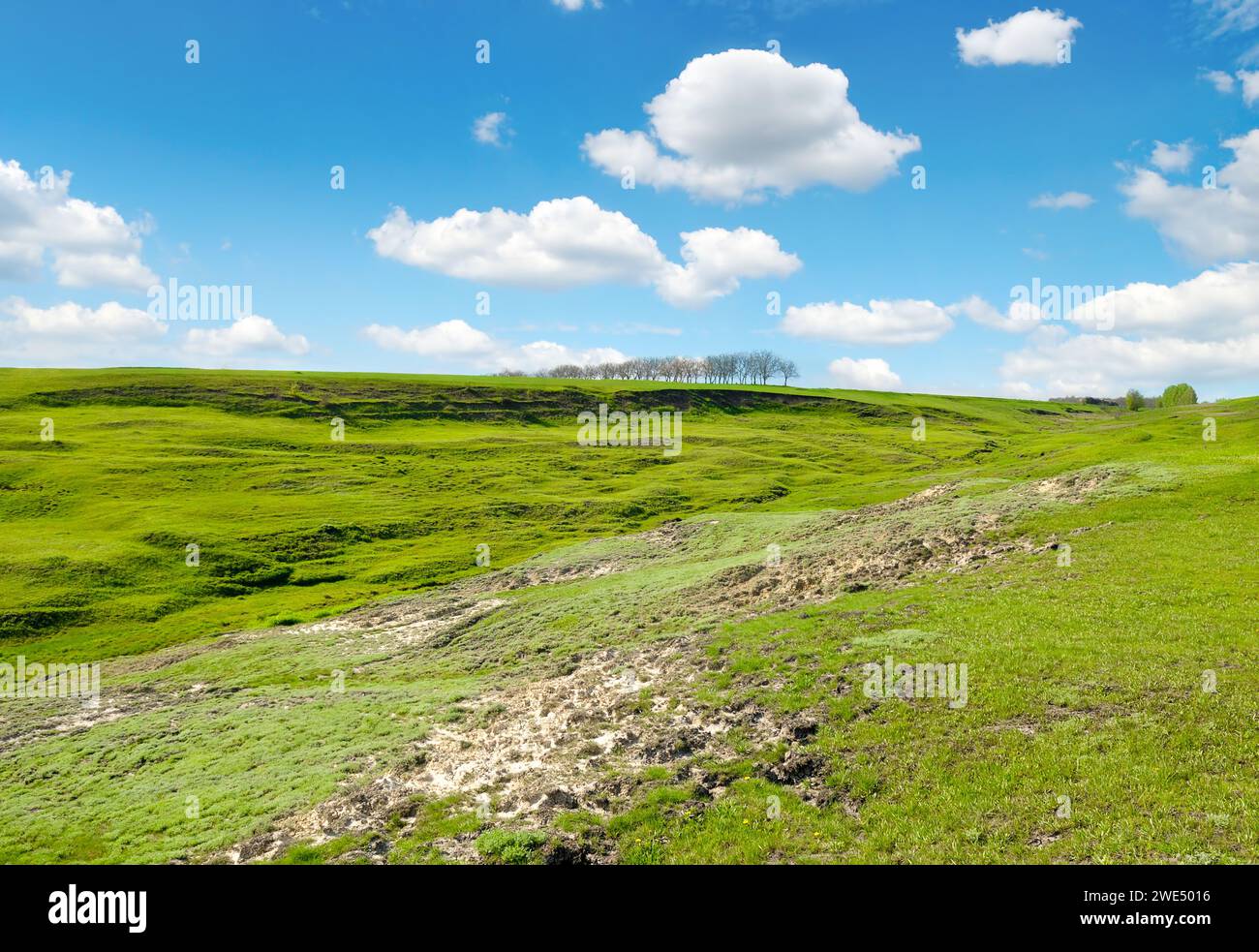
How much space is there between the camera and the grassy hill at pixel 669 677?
17.8 metres

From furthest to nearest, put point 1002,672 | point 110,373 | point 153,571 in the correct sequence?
point 110,373 < point 153,571 < point 1002,672

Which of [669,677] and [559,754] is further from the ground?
[669,677]

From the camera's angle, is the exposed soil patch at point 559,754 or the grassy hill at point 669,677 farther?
the exposed soil patch at point 559,754

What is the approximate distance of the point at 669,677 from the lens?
29.5 m

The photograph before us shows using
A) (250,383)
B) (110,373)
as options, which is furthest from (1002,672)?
(110,373)

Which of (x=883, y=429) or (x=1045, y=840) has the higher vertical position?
(x=883, y=429)

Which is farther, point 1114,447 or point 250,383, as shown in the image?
point 250,383

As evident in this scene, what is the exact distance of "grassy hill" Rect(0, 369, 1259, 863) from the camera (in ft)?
58.4

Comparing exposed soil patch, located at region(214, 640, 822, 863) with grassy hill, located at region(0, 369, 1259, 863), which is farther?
exposed soil patch, located at region(214, 640, 822, 863)

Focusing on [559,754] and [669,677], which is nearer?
[559,754]

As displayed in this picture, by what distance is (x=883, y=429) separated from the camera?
180 meters
